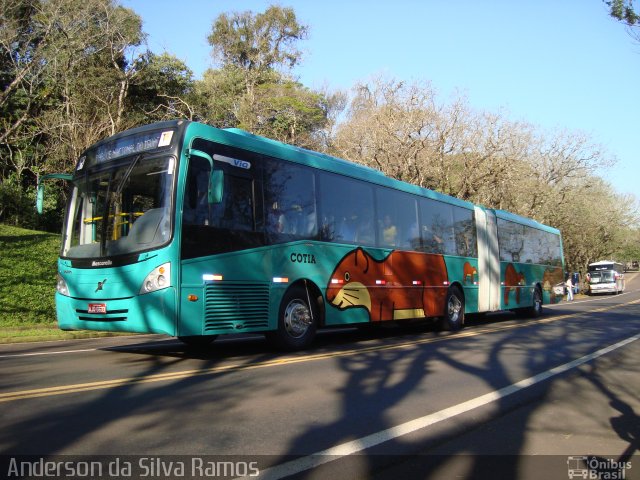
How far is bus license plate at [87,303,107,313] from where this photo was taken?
7.66 m

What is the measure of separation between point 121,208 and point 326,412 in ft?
14.7

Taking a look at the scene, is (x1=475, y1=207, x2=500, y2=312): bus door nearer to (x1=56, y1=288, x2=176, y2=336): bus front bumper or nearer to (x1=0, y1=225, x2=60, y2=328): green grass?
(x1=56, y1=288, x2=176, y2=336): bus front bumper

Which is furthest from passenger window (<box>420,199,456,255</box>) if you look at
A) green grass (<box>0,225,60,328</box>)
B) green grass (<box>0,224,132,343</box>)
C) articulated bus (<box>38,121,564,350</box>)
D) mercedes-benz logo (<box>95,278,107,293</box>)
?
green grass (<box>0,225,60,328</box>)

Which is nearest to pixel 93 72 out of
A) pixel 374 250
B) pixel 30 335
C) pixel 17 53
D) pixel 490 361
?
pixel 17 53

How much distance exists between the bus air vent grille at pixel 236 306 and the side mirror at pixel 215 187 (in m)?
1.24

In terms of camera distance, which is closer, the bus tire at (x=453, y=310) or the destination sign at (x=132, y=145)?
the destination sign at (x=132, y=145)

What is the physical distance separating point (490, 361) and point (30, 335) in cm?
1024

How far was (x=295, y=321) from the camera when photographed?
9328 millimetres

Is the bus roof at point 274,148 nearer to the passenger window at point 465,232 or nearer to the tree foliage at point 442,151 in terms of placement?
the passenger window at point 465,232

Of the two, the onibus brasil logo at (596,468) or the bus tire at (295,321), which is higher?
the bus tire at (295,321)

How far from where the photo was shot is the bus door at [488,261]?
16.3 metres

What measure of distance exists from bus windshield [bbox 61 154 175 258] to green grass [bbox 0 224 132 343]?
508cm

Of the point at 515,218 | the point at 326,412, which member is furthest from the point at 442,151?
the point at 326,412

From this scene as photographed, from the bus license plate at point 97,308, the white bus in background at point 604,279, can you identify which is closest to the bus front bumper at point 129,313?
the bus license plate at point 97,308
